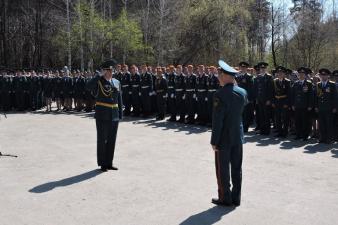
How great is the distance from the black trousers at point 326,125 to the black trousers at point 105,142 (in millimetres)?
6030

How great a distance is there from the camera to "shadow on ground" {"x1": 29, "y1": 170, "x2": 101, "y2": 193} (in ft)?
24.0

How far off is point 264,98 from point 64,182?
7.47 m

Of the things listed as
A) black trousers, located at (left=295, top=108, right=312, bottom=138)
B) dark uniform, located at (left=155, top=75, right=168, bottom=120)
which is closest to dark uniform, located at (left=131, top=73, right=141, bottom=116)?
dark uniform, located at (left=155, top=75, right=168, bottom=120)

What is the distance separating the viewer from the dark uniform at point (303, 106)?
12.5 meters

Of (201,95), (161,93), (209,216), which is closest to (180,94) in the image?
(161,93)

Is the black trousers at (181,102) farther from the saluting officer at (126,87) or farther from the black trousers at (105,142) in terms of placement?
the black trousers at (105,142)

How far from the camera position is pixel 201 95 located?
50.8ft

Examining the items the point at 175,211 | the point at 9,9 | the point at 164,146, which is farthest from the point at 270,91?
the point at 9,9

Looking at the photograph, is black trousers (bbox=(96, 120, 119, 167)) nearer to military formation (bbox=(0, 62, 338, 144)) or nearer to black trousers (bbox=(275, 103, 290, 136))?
military formation (bbox=(0, 62, 338, 144))

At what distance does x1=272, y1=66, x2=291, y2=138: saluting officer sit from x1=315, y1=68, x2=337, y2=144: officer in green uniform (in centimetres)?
109

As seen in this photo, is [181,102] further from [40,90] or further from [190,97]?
[40,90]

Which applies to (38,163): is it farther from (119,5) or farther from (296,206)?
(119,5)

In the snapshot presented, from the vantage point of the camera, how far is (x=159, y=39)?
1395 inches

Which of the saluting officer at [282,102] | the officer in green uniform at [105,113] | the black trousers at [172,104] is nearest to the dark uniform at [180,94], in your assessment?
the black trousers at [172,104]
